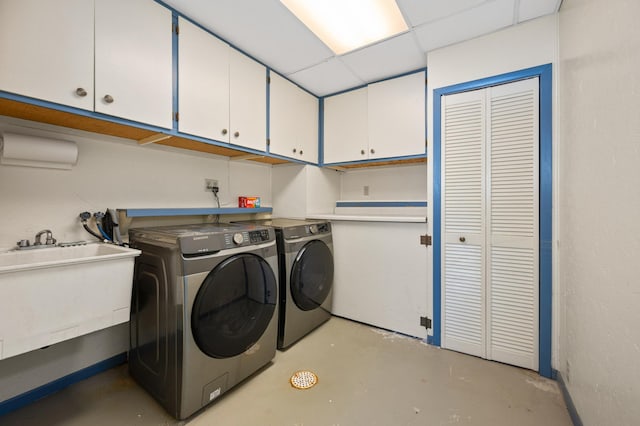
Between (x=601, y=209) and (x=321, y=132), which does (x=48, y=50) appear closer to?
(x=321, y=132)

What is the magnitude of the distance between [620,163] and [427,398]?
1.47m

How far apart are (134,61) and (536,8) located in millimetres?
2427

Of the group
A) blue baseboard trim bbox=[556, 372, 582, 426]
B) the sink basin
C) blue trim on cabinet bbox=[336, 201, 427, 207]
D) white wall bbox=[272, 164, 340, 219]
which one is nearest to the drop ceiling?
white wall bbox=[272, 164, 340, 219]

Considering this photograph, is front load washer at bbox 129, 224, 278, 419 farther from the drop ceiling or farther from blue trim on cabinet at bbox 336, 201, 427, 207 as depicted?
blue trim on cabinet at bbox 336, 201, 427, 207

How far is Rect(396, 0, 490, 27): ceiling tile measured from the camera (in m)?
1.59

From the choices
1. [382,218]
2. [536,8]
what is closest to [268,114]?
[382,218]

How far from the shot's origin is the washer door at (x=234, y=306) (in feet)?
4.51

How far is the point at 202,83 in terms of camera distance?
1764mm

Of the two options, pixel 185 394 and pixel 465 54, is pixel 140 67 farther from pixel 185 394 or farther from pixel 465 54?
pixel 465 54

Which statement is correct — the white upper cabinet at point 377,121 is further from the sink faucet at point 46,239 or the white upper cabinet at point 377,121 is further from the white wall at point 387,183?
the sink faucet at point 46,239

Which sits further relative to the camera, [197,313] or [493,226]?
[493,226]

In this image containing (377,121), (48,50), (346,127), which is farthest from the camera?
(346,127)

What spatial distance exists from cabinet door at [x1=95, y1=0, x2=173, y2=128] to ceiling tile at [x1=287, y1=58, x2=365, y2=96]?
1156 mm

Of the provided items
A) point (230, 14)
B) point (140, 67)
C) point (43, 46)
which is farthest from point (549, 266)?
point (43, 46)
